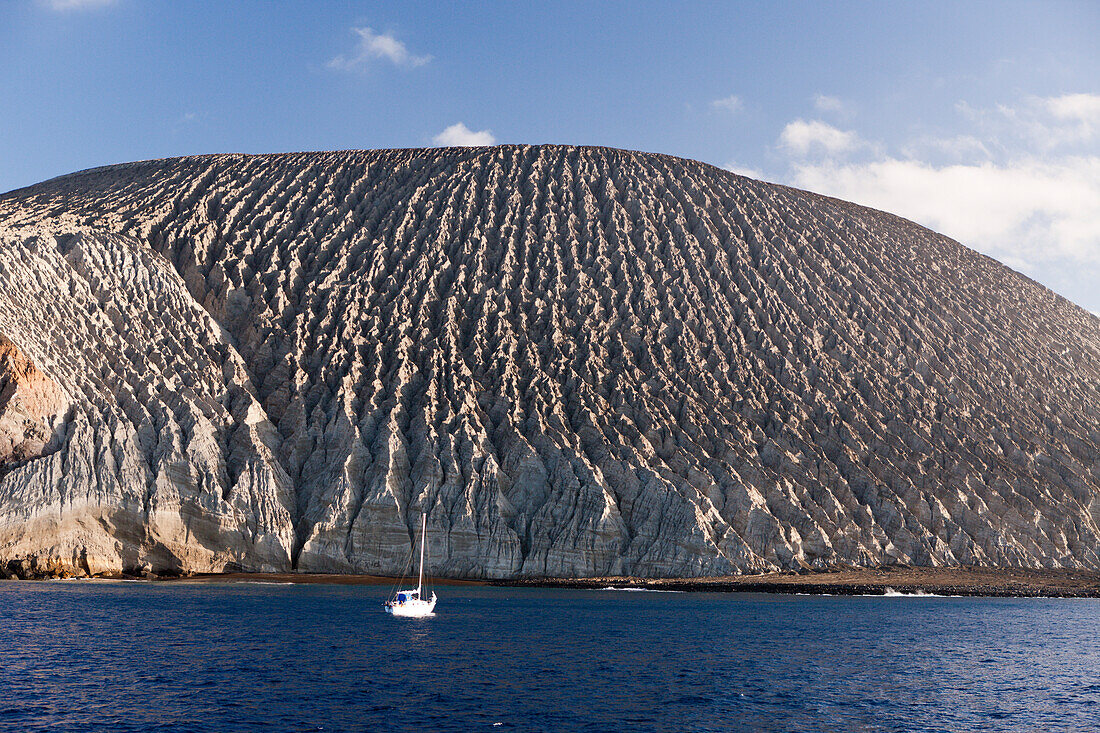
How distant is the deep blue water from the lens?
34656 mm

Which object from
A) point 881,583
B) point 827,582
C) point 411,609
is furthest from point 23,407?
point 881,583

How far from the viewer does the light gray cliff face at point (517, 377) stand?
9069 centimetres

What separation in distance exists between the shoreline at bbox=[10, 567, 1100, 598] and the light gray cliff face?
1597mm

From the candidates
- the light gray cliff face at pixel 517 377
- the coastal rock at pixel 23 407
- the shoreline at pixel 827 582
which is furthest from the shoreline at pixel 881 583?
the coastal rock at pixel 23 407

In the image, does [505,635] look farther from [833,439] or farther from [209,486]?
[833,439]

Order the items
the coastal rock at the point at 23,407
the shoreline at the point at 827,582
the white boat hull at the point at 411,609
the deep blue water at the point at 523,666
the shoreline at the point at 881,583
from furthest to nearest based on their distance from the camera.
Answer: the shoreline at the point at 881,583 → the shoreline at the point at 827,582 → the coastal rock at the point at 23,407 → the white boat hull at the point at 411,609 → the deep blue water at the point at 523,666

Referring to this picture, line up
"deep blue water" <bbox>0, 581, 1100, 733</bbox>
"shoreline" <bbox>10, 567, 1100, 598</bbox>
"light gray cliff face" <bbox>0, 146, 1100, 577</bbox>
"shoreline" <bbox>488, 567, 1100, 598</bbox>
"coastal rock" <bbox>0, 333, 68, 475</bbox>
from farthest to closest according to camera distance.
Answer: "light gray cliff face" <bbox>0, 146, 1100, 577</bbox> < "shoreline" <bbox>488, 567, 1100, 598</bbox> < "shoreline" <bbox>10, 567, 1100, 598</bbox> < "coastal rock" <bbox>0, 333, 68, 475</bbox> < "deep blue water" <bbox>0, 581, 1100, 733</bbox>

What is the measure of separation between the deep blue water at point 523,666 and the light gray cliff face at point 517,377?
17.6 m

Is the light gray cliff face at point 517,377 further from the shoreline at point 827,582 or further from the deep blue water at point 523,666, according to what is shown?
the deep blue water at point 523,666

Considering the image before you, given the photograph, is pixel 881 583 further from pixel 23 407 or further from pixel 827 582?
pixel 23 407

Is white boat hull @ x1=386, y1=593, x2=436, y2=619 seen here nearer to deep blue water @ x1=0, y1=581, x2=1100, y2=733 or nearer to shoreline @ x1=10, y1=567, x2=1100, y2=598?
deep blue water @ x1=0, y1=581, x2=1100, y2=733

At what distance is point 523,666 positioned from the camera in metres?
44.8

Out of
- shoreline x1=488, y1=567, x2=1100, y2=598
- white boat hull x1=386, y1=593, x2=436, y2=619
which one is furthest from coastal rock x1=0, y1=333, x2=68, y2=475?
shoreline x1=488, y1=567, x2=1100, y2=598

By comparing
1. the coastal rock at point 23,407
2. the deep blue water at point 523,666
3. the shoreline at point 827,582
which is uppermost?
the coastal rock at point 23,407
